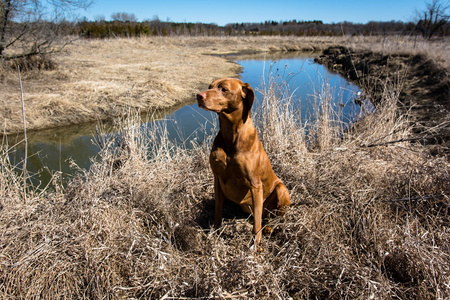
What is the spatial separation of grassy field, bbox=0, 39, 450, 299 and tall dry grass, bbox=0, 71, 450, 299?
0.01m

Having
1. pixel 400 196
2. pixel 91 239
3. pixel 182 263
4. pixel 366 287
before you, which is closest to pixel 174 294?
pixel 182 263

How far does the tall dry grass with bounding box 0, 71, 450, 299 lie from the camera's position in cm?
181

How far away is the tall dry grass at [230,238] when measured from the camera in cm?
181

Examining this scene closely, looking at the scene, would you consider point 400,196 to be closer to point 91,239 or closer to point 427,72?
point 91,239

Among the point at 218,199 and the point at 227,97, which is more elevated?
the point at 227,97

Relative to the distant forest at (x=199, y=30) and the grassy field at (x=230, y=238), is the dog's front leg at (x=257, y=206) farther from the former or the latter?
→ the distant forest at (x=199, y=30)

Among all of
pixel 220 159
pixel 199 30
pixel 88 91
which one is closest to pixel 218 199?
pixel 220 159

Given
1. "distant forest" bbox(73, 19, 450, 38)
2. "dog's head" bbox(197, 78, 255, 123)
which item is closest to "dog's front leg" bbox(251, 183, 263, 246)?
"dog's head" bbox(197, 78, 255, 123)

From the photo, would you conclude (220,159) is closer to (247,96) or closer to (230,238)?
(247,96)

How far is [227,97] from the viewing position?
1.82 m

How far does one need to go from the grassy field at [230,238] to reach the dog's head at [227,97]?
0.96m

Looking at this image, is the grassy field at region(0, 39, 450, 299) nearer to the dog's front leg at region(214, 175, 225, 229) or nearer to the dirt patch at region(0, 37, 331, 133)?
the dog's front leg at region(214, 175, 225, 229)

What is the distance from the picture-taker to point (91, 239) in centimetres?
218

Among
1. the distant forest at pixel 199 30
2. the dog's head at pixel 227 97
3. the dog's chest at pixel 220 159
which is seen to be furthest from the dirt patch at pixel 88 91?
the dog's head at pixel 227 97
